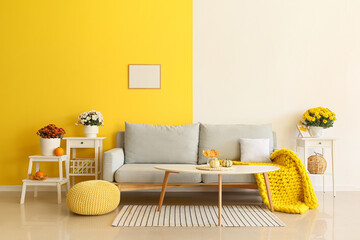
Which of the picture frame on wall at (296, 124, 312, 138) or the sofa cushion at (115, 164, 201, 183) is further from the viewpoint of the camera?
the picture frame on wall at (296, 124, 312, 138)

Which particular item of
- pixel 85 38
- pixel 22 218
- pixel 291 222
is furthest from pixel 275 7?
pixel 22 218

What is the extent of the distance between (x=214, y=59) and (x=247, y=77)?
502 mm

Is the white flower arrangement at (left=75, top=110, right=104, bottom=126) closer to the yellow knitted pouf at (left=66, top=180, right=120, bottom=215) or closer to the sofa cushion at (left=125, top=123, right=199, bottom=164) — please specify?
the sofa cushion at (left=125, top=123, right=199, bottom=164)

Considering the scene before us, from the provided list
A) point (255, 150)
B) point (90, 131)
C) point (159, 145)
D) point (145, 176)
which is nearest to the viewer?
point (145, 176)

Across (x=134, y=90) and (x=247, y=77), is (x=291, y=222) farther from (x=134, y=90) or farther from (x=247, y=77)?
(x=134, y=90)

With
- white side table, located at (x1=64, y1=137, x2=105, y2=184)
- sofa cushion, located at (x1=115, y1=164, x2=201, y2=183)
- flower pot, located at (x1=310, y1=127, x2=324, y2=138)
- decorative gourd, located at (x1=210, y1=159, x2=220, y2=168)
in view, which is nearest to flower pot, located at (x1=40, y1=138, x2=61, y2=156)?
white side table, located at (x1=64, y1=137, x2=105, y2=184)

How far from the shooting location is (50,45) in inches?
187

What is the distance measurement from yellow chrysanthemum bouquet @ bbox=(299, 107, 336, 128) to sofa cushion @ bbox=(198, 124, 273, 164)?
497mm

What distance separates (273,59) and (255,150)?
4.49 ft

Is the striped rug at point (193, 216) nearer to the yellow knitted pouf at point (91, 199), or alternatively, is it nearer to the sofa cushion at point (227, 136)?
the yellow knitted pouf at point (91, 199)

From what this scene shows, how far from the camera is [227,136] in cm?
438

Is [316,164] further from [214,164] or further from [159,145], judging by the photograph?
[159,145]

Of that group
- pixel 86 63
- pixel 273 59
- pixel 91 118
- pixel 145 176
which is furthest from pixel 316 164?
pixel 86 63

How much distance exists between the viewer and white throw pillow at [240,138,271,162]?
13.6 ft
